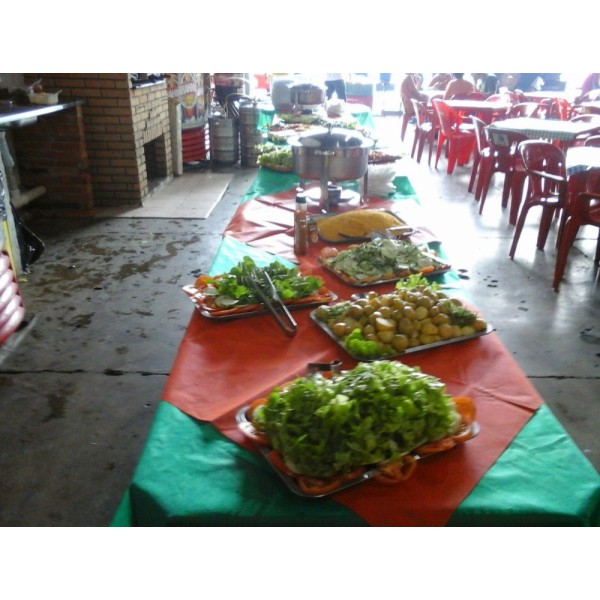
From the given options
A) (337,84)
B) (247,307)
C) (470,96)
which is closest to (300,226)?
(247,307)

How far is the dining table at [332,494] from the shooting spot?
3.35ft

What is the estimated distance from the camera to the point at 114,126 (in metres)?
5.36

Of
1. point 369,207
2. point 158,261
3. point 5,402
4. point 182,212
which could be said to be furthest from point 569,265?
point 5,402

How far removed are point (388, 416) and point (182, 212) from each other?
4922 mm

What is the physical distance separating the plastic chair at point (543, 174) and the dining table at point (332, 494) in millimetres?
3077

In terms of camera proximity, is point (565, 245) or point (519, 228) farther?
point (519, 228)

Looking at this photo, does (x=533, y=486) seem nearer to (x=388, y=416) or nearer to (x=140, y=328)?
(x=388, y=416)

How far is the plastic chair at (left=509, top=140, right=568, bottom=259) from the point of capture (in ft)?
13.6

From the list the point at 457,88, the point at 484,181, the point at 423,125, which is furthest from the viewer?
the point at 457,88

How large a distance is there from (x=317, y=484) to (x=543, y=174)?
12.8 ft

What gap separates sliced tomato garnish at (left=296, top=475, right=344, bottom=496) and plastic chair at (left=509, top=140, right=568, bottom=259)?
3.77 metres

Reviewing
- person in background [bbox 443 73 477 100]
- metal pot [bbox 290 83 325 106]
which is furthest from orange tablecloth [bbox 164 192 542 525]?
person in background [bbox 443 73 477 100]

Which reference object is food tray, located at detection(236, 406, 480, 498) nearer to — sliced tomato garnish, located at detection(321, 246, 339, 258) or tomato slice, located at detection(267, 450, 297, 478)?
tomato slice, located at detection(267, 450, 297, 478)

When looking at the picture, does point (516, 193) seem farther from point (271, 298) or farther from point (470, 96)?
point (271, 298)
